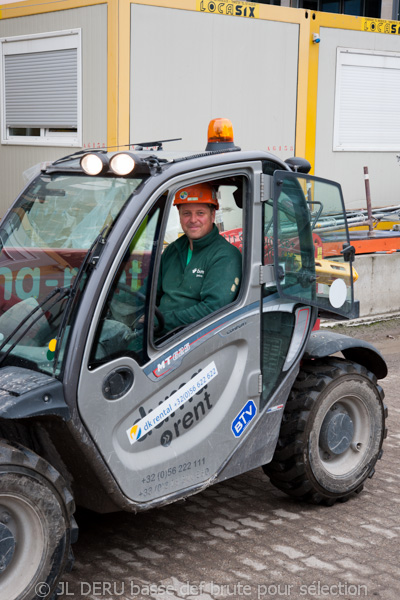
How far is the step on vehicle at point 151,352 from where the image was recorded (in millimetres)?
3314

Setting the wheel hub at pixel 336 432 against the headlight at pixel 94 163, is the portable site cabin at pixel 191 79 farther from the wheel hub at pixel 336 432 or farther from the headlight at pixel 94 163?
the headlight at pixel 94 163

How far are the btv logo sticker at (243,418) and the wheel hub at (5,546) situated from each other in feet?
4.14

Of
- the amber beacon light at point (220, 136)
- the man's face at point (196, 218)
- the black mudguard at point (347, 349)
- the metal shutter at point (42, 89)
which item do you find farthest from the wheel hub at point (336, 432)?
the metal shutter at point (42, 89)

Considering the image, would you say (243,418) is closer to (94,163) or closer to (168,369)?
(168,369)

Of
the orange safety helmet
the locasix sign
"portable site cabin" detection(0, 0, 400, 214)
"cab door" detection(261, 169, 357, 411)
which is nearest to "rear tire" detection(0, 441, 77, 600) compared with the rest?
"cab door" detection(261, 169, 357, 411)

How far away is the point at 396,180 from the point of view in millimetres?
14211

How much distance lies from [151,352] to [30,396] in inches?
24.4

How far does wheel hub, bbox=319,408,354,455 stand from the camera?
456cm

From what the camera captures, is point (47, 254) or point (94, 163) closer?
point (94, 163)

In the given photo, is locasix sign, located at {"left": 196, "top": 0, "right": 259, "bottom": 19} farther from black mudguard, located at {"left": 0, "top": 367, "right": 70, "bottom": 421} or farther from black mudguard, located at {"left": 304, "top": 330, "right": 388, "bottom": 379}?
black mudguard, located at {"left": 0, "top": 367, "right": 70, "bottom": 421}

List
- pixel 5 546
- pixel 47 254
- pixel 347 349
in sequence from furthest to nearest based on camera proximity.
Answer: pixel 347 349
pixel 47 254
pixel 5 546

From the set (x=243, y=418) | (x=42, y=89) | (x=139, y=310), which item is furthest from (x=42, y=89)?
(x=139, y=310)

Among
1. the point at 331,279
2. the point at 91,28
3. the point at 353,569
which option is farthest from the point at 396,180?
the point at 353,569

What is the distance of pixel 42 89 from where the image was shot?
11430mm
